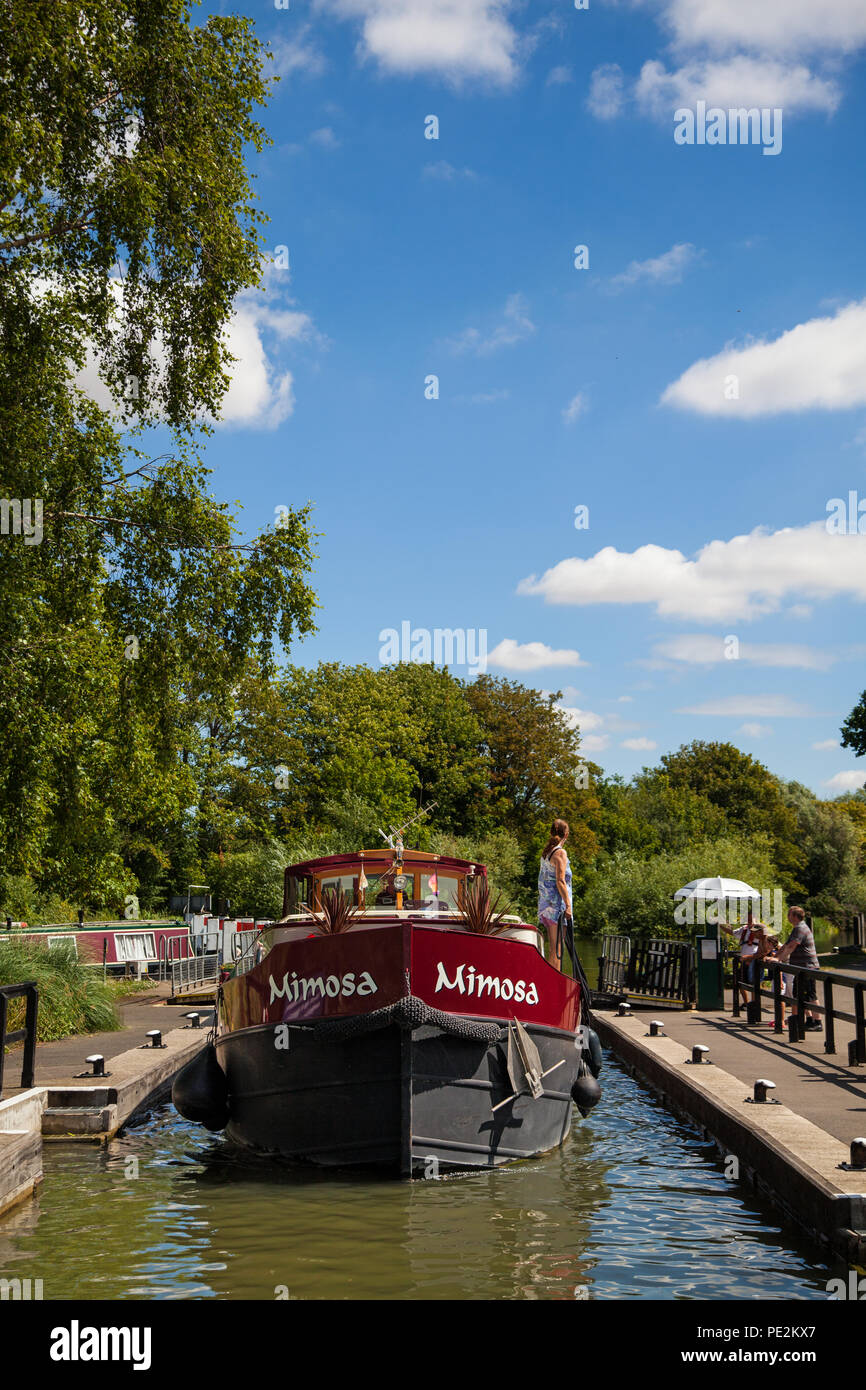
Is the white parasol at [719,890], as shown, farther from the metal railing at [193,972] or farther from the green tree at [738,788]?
the green tree at [738,788]

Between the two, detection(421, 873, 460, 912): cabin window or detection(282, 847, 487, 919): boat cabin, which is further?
detection(421, 873, 460, 912): cabin window

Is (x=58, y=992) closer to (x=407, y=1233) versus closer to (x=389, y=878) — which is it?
(x=389, y=878)

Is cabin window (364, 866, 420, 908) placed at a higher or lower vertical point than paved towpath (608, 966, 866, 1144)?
higher

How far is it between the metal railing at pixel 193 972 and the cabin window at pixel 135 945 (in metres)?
1.53

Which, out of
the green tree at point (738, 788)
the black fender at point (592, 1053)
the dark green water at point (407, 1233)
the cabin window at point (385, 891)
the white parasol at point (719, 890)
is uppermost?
Result: the green tree at point (738, 788)

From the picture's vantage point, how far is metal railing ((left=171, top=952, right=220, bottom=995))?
2506cm

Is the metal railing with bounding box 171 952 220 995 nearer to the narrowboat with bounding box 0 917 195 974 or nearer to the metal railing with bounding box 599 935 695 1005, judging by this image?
the narrowboat with bounding box 0 917 195 974

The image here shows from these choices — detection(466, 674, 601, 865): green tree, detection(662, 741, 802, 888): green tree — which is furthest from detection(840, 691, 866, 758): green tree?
detection(662, 741, 802, 888): green tree

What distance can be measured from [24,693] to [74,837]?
314cm

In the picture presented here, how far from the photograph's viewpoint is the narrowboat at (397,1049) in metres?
9.60

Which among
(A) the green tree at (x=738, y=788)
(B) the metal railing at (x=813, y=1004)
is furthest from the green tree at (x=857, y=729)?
(B) the metal railing at (x=813, y=1004)

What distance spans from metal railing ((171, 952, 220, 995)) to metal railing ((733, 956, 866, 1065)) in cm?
1133

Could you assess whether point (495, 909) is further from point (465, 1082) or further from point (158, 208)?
point (158, 208)

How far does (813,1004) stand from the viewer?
15.1 metres
